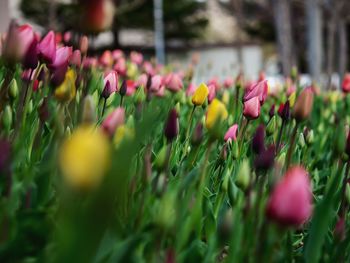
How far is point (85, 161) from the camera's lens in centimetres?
69

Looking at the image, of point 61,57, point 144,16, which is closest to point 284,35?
point 61,57

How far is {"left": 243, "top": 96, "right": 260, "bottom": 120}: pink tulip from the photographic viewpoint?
187 cm

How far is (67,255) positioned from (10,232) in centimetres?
46

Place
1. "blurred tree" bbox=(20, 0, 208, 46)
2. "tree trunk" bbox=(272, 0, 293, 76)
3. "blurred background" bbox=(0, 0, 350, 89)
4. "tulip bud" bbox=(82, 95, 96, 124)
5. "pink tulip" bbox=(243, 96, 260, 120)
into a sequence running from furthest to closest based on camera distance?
"blurred tree" bbox=(20, 0, 208, 46), "blurred background" bbox=(0, 0, 350, 89), "tree trunk" bbox=(272, 0, 293, 76), "pink tulip" bbox=(243, 96, 260, 120), "tulip bud" bbox=(82, 95, 96, 124)

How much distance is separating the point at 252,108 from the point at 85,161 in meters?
1.24

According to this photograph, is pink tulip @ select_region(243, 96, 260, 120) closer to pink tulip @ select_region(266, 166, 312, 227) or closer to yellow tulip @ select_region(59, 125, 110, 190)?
pink tulip @ select_region(266, 166, 312, 227)

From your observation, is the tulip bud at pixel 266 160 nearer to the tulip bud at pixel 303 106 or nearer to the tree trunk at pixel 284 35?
the tulip bud at pixel 303 106

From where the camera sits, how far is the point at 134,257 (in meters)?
1.06

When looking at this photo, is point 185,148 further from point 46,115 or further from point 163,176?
point 163,176

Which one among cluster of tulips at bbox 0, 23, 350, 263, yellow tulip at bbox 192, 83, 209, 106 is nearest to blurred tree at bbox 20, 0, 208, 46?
yellow tulip at bbox 192, 83, 209, 106

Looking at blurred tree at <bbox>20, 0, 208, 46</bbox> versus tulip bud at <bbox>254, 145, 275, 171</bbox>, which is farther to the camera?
blurred tree at <bbox>20, 0, 208, 46</bbox>

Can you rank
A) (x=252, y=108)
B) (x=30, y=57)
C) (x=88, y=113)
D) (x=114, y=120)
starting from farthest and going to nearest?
(x=252, y=108) < (x=30, y=57) < (x=114, y=120) < (x=88, y=113)

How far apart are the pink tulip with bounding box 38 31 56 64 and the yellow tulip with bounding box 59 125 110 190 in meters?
1.07

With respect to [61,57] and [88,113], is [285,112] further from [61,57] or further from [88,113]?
[88,113]
